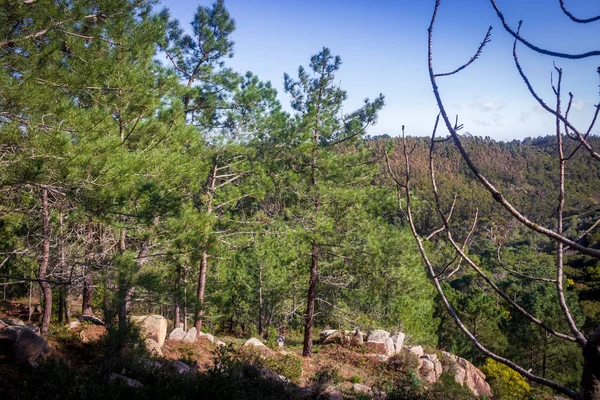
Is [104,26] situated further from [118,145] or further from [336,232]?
[336,232]

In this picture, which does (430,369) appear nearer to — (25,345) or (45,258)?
(25,345)

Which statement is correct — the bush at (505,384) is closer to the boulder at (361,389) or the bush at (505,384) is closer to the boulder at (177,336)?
the boulder at (361,389)

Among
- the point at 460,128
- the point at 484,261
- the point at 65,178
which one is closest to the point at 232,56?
the point at 65,178

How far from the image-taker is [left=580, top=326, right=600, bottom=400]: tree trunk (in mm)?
982

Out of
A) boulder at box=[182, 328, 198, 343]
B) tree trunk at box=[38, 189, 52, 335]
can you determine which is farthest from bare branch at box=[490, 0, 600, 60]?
boulder at box=[182, 328, 198, 343]

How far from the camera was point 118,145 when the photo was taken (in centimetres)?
498

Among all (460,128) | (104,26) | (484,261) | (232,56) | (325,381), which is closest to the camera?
(460,128)

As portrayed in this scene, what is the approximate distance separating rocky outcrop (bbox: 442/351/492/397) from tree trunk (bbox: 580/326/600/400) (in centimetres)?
1342

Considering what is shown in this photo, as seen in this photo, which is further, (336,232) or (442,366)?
(442,366)

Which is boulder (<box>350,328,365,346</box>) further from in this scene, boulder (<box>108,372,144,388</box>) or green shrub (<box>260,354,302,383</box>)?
boulder (<box>108,372,144,388</box>)

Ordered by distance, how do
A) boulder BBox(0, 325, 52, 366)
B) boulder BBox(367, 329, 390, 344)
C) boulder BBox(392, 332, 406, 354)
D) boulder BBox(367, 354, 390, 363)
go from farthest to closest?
boulder BBox(392, 332, 406, 354), boulder BBox(367, 329, 390, 344), boulder BBox(367, 354, 390, 363), boulder BBox(0, 325, 52, 366)

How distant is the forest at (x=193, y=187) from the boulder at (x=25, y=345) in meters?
1.01

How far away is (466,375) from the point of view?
13.3m

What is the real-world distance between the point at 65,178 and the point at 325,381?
6.17 metres
